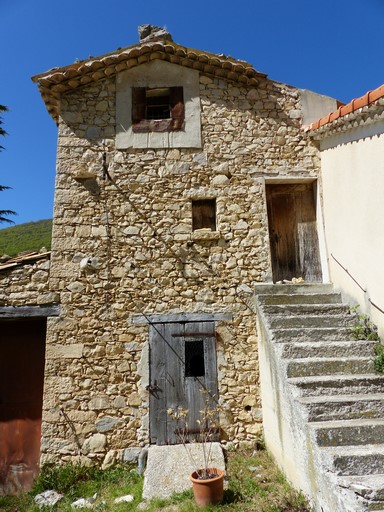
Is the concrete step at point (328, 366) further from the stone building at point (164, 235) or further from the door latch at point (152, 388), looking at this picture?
the door latch at point (152, 388)

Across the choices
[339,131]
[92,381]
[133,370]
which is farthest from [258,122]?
[92,381]

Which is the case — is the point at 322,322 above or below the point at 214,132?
below

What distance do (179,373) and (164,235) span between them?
7.57 ft

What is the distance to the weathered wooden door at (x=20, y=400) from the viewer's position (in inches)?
234

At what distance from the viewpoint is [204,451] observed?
15.6 feet

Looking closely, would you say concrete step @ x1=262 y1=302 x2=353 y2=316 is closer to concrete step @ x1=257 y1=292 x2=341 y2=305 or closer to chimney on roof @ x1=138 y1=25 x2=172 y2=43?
concrete step @ x1=257 y1=292 x2=341 y2=305

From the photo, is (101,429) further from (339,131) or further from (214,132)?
(339,131)

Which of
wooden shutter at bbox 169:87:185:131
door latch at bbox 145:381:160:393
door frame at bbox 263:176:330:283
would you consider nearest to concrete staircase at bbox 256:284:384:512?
door frame at bbox 263:176:330:283

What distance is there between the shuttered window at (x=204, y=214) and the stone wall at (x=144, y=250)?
0.53ft

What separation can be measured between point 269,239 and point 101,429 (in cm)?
418

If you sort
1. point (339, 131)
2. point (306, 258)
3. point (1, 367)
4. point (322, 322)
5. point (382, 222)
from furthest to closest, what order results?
point (306, 258) < point (1, 367) < point (339, 131) < point (322, 322) < point (382, 222)

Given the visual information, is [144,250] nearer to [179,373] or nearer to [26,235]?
[179,373]

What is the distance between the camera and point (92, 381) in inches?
225

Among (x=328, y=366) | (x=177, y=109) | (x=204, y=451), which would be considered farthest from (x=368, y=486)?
(x=177, y=109)
